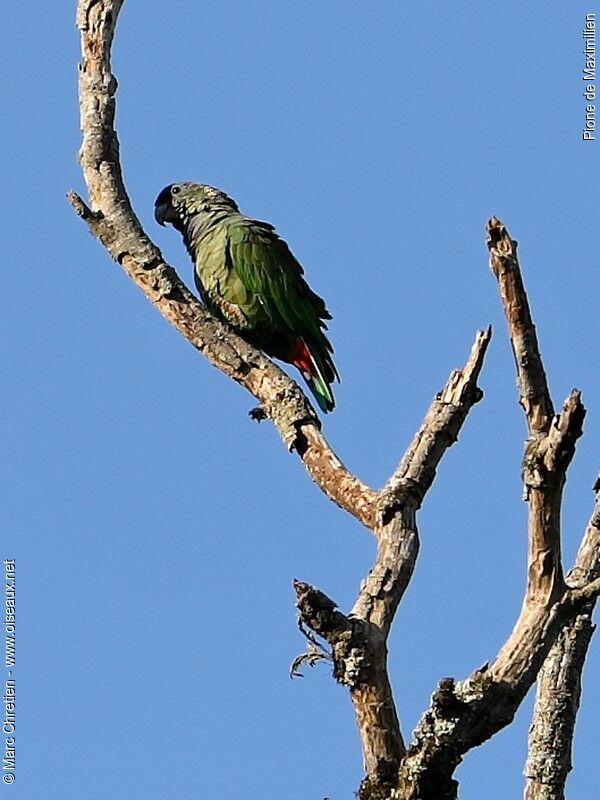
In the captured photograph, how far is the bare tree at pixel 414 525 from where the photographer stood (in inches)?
171

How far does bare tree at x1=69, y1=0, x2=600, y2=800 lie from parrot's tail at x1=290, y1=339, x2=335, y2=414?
1.26m

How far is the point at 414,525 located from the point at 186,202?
164 inches

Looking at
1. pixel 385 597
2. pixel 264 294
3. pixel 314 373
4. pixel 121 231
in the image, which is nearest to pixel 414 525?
pixel 385 597

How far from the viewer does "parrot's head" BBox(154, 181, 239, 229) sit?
8.86 meters

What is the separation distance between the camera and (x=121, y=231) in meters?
6.90

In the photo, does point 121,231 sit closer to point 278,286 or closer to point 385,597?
point 278,286

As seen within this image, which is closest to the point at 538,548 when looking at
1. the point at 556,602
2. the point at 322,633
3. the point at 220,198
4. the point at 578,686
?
the point at 556,602

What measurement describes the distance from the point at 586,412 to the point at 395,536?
150cm

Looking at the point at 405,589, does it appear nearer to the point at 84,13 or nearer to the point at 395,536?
the point at 395,536

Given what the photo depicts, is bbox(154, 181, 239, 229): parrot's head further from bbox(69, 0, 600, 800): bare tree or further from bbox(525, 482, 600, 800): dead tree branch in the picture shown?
bbox(525, 482, 600, 800): dead tree branch

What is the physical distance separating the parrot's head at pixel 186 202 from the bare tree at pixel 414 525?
1.86 m

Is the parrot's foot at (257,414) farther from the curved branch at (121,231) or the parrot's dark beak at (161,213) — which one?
Answer: the parrot's dark beak at (161,213)

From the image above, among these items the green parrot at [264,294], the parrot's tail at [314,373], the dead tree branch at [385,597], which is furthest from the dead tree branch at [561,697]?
the green parrot at [264,294]

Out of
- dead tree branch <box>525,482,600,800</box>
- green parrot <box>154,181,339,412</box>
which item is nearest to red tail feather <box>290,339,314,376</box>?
green parrot <box>154,181,339,412</box>
